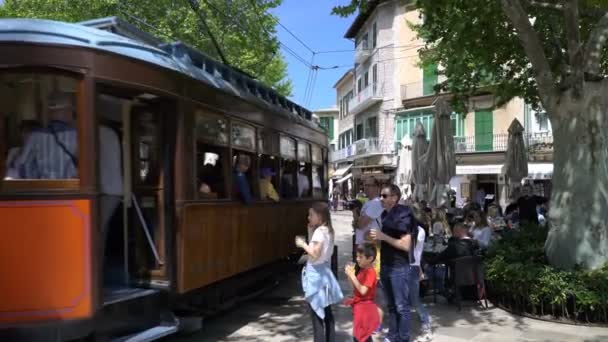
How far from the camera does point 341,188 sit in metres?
47.9

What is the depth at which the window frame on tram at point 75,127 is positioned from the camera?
172 inches

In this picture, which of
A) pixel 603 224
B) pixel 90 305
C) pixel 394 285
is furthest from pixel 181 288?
pixel 603 224

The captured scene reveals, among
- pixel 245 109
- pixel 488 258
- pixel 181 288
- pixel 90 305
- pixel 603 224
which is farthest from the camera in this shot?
pixel 488 258

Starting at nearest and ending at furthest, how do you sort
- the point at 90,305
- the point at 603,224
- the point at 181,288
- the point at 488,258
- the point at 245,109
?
1. the point at 90,305
2. the point at 181,288
3. the point at 245,109
4. the point at 603,224
5. the point at 488,258

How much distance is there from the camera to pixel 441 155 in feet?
40.5

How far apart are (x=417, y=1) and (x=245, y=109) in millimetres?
3415

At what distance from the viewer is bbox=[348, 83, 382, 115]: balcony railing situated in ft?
122

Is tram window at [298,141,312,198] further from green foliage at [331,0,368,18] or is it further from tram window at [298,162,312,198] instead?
green foliage at [331,0,368,18]

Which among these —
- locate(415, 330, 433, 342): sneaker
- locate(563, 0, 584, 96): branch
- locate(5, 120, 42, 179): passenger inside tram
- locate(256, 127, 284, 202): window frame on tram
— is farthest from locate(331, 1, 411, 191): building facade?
locate(5, 120, 42, 179): passenger inside tram

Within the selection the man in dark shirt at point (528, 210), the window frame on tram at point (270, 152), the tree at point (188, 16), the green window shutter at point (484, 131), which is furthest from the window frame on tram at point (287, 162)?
the green window shutter at point (484, 131)

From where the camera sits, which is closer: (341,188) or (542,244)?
(542,244)

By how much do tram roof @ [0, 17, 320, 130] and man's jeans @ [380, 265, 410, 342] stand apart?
2.78 m

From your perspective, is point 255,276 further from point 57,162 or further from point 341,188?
point 341,188

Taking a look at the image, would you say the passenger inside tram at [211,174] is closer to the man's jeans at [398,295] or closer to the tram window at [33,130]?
the tram window at [33,130]
